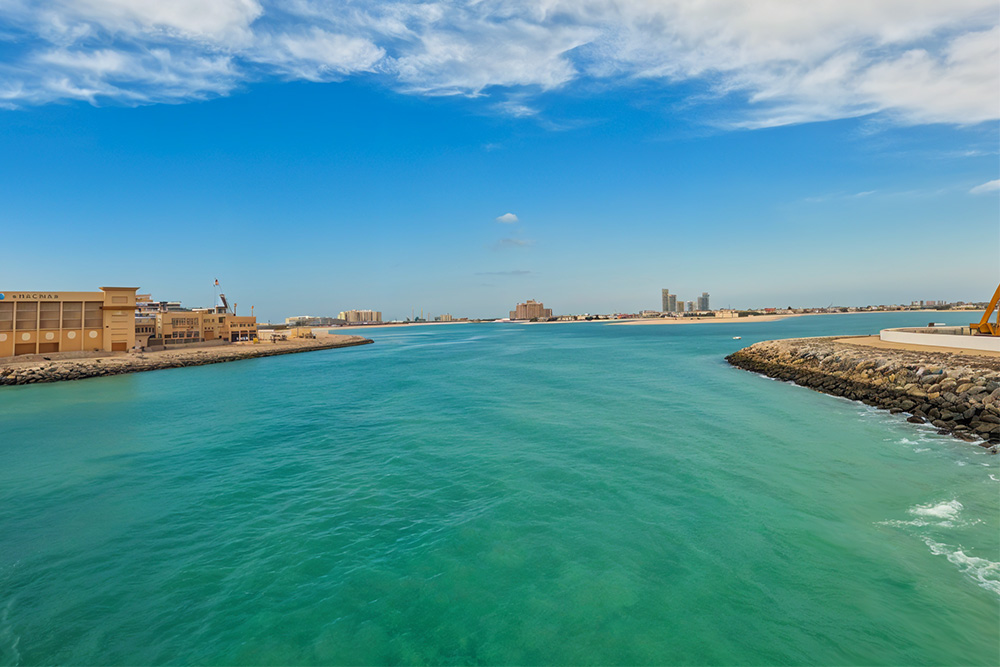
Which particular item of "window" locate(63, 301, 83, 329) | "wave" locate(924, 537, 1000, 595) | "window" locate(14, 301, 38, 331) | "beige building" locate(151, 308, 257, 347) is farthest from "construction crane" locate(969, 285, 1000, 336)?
"beige building" locate(151, 308, 257, 347)

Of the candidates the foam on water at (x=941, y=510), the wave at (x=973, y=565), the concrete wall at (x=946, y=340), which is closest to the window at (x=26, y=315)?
the wave at (x=973, y=565)

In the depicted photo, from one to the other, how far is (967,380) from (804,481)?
43.6ft

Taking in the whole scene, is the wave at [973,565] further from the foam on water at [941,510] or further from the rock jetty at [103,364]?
the rock jetty at [103,364]

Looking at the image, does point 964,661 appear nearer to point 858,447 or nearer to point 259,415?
point 858,447

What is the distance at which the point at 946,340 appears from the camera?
2523 centimetres

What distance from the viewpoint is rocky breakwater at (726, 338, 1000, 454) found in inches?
584

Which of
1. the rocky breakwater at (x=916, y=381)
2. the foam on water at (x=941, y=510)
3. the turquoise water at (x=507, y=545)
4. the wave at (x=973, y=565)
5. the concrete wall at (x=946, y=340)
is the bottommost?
the turquoise water at (x=507, y=545)

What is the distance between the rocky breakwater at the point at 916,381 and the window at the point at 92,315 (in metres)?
64.1

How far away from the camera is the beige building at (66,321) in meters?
39.7

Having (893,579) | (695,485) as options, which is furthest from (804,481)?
(893,579)

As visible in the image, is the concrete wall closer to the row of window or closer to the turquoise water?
the turquoise water

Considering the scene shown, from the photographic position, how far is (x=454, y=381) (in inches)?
1215

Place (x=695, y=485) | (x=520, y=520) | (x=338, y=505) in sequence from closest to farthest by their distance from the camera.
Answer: (x=520, y=520) < (x=338, y=505) < (x=695, y=485)

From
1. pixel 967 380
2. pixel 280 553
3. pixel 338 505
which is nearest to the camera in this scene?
pixel 280 553
